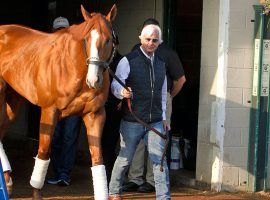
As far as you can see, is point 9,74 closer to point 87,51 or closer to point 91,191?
point 87,51

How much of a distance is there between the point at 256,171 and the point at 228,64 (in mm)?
1476

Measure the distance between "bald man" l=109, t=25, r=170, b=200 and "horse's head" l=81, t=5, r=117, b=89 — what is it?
0.53 metres

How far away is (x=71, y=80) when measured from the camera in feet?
20.9

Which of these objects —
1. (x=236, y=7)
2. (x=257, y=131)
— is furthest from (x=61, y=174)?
(x=236, y=7)

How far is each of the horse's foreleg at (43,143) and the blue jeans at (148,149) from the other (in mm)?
766

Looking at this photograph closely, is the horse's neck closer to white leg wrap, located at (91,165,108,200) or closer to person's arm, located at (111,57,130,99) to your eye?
person's arm, located at (111,57,130,99)

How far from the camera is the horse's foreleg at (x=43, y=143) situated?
653 cm

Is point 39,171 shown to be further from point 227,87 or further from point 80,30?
point 227,87

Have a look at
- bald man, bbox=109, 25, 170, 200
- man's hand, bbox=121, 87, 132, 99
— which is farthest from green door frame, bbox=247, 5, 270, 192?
man's hand, bbox=121, 87, 132, 99

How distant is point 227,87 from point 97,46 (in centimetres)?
282

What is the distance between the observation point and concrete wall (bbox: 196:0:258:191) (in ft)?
27.5

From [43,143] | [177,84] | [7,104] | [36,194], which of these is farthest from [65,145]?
[43,143]

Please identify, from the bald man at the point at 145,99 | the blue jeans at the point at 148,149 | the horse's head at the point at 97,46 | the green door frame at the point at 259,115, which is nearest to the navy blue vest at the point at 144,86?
the bald man at the point at 145,99

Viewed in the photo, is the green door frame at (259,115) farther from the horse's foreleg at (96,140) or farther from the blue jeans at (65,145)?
the horse's foreleg at (96,140)
